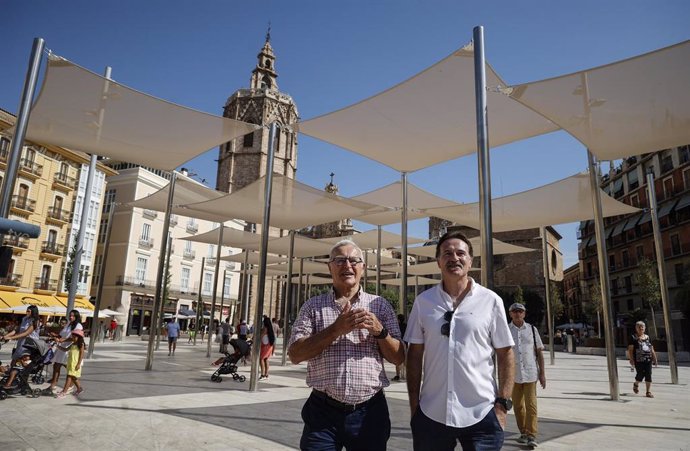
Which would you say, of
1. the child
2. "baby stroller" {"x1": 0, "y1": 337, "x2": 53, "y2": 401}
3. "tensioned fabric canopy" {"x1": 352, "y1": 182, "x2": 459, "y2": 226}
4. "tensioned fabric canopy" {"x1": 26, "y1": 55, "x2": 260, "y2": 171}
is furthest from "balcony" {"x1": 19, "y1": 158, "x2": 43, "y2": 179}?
the child

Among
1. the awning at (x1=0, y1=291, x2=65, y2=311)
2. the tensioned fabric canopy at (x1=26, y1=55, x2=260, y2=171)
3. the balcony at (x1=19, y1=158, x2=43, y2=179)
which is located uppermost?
the balcony at (x1=19, y1=158, x2=43, y2=179)

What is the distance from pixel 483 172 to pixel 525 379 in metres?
2.24

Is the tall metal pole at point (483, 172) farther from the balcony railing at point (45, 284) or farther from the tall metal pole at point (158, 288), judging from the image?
the balcony railing at point (45, 284)

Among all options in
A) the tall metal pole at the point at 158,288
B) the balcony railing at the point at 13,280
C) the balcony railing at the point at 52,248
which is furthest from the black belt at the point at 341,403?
the balcony railing at the point at 52,248

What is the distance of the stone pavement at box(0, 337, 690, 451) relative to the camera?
4367mm

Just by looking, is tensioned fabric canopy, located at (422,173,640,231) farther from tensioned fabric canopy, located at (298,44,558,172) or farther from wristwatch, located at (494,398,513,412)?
wristwatch, located at (494,398,513,412)

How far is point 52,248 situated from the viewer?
28359 millimetres

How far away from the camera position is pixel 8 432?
4.48 meters

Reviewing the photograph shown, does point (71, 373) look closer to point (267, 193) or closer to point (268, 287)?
point (267, 193)

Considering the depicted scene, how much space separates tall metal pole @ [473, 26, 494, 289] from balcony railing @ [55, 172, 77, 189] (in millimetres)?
30649

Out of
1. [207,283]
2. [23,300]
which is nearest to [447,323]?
[23,300]

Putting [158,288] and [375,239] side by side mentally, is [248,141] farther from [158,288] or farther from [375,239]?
[158,288]

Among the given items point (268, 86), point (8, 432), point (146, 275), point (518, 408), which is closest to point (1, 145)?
point (146, 275)

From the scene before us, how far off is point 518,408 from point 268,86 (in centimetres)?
5467
